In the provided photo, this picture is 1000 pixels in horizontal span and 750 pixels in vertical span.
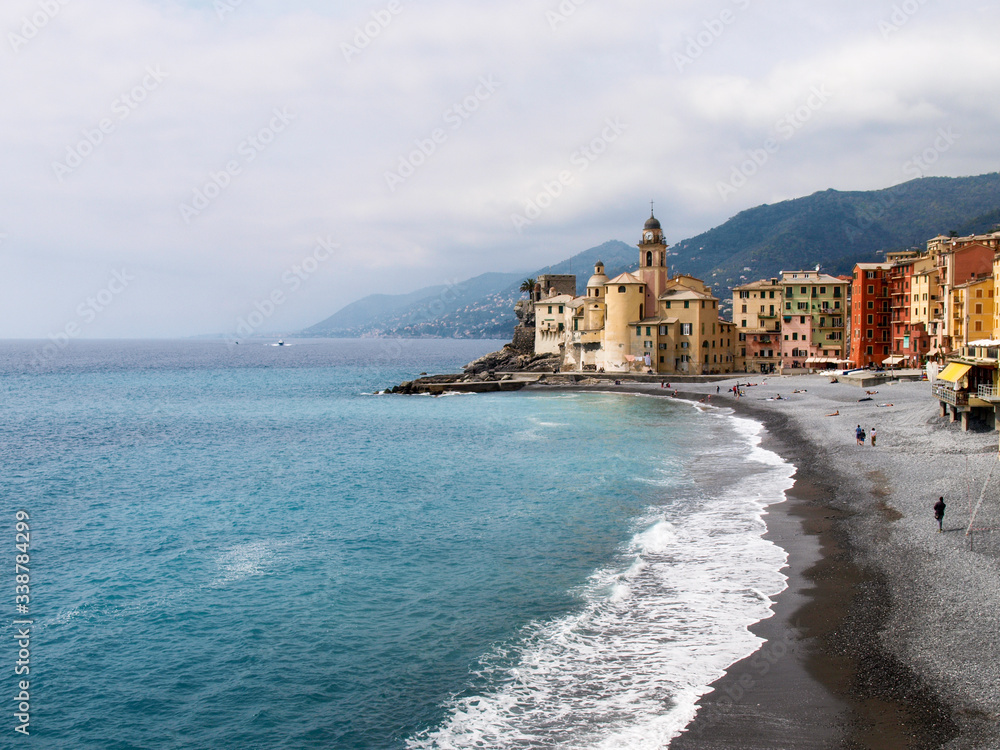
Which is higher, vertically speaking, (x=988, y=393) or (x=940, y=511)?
(x=988, y=393)

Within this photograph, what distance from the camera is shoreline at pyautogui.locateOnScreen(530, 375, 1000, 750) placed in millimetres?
13789

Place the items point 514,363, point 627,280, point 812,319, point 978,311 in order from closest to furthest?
1. point 978,311
2. point 627,280
3. point 812,319
4. point 514,363

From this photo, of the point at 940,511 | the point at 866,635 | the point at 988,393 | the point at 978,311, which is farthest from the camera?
the point at 978,311

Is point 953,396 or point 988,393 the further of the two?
point 953,396

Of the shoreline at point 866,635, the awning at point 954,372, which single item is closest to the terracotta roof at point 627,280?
the awning at point 954,372

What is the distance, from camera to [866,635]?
17484 millimetres

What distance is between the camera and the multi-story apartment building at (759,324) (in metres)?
97.8

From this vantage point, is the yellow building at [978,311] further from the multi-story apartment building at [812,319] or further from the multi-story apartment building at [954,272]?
the multi-story apartment building at [812,319]

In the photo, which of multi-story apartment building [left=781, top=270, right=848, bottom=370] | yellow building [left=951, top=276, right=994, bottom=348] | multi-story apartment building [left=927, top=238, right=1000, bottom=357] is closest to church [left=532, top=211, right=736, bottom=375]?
multi-story apartment building [left=781, top=270, right=848, bottom=370]

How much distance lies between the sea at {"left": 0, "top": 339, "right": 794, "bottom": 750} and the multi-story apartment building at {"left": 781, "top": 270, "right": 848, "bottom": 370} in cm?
5177

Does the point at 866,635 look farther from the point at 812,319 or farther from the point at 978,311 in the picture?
the point at 812,319

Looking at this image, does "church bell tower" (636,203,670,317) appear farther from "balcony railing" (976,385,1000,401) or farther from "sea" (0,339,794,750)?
"balcony railing" (976,385,1000,401)

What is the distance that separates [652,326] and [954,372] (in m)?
54.2
